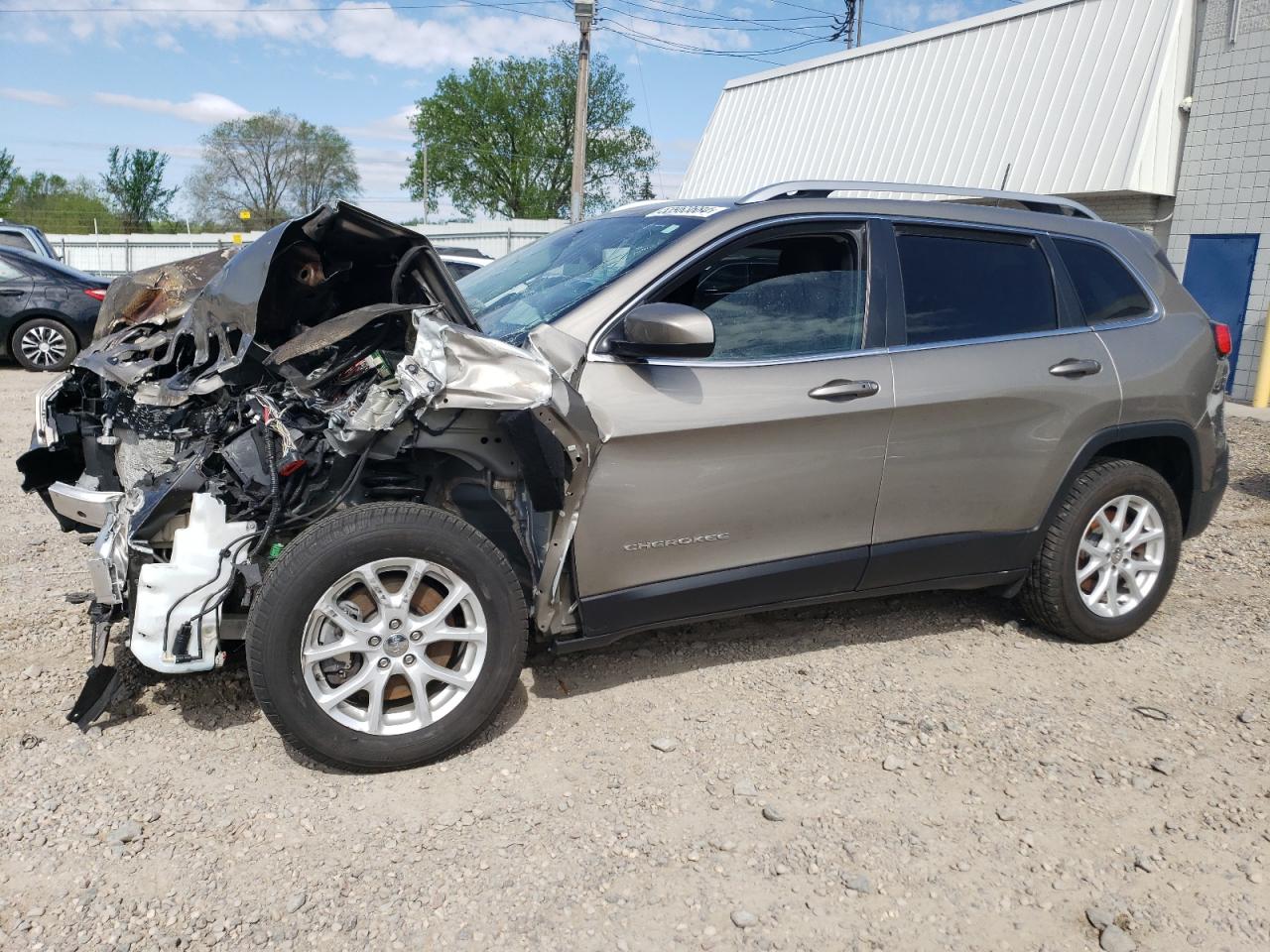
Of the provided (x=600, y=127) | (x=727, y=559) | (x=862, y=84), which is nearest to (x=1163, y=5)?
(x=862, y=84)

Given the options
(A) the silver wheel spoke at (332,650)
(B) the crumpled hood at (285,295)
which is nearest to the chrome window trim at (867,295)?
(B) the crumpled hood at (285,295)

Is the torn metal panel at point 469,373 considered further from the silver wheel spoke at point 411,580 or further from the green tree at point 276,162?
the green tree at point 276,162

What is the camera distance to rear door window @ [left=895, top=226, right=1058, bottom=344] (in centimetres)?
396

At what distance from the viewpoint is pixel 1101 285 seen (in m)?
4.41

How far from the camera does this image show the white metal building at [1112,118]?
40.9 ft

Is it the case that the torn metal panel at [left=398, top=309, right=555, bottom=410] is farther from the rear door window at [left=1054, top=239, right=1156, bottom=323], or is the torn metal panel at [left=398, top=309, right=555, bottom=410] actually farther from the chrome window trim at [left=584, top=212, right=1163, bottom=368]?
the rear door window at [left=1054, top=239, right=1156, bottom=323]

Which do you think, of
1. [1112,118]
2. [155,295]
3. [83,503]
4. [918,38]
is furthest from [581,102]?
[83,503]

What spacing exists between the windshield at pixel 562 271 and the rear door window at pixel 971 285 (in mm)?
917

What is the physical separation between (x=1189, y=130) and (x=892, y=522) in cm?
1185

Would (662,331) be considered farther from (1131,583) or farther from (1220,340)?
(1220,340)

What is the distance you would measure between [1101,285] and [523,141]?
56945 mm

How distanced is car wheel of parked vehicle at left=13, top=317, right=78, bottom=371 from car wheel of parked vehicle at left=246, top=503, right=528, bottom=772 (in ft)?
35.9

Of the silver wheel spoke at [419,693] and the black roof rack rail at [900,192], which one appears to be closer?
the silver wheel spoke at [419,693]

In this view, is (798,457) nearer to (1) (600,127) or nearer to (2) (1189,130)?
(2) (1189,130)
